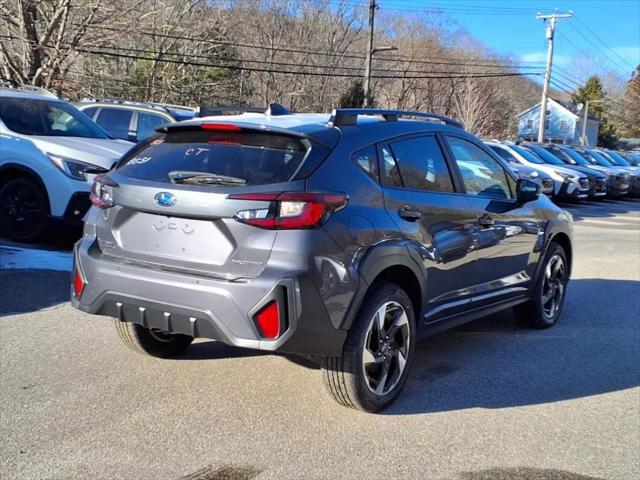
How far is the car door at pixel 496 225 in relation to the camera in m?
5.42

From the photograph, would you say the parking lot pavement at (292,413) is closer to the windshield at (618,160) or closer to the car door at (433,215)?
the car door at (433,215)

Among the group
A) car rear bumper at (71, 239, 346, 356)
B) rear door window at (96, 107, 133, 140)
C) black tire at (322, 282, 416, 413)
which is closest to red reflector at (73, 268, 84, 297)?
car rear bumper at (71, 239, 346, 356)

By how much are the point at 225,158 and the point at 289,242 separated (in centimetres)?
71

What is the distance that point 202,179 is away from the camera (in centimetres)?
394

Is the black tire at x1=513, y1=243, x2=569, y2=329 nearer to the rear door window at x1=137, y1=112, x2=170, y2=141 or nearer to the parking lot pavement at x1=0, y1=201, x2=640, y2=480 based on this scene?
the parking lot pavement at x1=0, y1=201, x2=640, y2=480

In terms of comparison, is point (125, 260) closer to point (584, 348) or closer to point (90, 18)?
point (584, 348)

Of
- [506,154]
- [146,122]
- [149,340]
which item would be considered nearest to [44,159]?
[149,340]

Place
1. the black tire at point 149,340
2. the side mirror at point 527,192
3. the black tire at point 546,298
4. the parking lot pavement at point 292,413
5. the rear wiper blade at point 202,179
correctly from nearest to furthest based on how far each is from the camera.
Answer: the parking lot pavement at point 292,413 → the rear wiper blade at point 202,179 → the black tire at point 149,340 → the side mirror at point 527,192 → the black tire at point 546,298

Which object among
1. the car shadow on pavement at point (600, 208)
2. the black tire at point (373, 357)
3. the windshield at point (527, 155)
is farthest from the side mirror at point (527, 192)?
the windshield at point (527, 155)

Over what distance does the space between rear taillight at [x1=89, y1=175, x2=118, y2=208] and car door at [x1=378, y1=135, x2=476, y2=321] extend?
1.68m

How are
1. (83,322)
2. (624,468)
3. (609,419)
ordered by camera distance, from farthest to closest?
(83,322) < (609,419) < (624,468)

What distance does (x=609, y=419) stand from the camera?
454 cm

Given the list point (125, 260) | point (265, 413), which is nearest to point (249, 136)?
point (125, 260)

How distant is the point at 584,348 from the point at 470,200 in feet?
6.17
